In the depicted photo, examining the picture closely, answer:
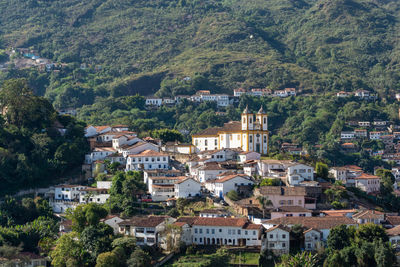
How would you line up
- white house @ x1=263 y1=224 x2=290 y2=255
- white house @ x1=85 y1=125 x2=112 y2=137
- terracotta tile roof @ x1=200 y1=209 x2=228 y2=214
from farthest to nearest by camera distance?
1. white house @ x1=85 y1=125 x2=112 y2=137
2. terracotta tile roof @ x1=200 y1=209 x2=228 y2=214
3. white house @ x1=263 y1=224 x2=290 y2=255

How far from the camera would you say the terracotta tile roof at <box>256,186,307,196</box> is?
60.2 metres

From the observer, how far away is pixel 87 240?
173ft

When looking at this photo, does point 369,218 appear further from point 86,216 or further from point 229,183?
point 86,216

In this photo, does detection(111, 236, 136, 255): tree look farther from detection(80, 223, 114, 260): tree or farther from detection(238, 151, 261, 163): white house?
detection(238, 151, 261, 163): white house

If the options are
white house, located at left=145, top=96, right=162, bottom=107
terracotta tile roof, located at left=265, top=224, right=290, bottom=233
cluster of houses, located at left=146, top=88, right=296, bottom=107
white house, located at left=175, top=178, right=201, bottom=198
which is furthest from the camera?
cluster of houses, located at left=146, top=88, right=296, bottom=107

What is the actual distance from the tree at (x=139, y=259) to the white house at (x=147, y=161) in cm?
1902

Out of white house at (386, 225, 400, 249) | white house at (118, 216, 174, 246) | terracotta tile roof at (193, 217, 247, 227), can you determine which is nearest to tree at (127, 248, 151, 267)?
white house at (118, 216, 174, 246)

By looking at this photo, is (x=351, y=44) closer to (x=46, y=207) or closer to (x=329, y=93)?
(x=329, y=93)

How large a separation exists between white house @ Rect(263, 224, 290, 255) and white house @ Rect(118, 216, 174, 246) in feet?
25.5

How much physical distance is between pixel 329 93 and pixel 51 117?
68801 mm

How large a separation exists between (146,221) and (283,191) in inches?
493

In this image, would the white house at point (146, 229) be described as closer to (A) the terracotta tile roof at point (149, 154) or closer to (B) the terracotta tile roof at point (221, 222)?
(B) the terracotta tile roof at point (221, 222)

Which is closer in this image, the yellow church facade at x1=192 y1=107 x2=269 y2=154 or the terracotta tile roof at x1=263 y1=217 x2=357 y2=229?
the terracotta tile roof at x1=263 y1=217 x2=357 y2=229

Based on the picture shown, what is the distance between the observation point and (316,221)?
54875mm
